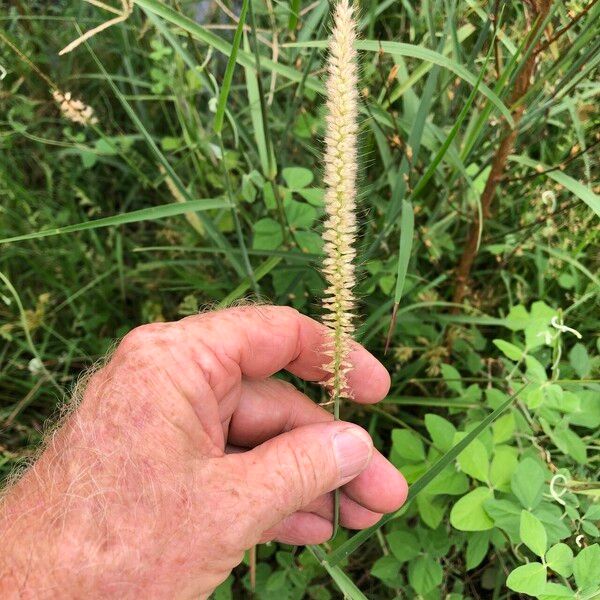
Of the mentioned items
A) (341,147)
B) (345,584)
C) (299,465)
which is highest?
(341,147)

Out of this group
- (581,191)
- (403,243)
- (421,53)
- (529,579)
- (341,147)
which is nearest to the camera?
(341,147)

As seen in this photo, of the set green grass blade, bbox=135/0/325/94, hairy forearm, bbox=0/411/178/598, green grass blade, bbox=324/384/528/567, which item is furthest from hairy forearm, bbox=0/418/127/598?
green grass blade, bbox=135/0/325/94

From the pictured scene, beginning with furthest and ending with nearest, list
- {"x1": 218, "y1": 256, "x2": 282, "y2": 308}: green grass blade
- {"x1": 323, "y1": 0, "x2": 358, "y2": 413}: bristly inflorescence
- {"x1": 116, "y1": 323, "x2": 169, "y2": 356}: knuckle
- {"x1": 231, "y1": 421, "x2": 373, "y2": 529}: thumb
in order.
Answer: {"x1": 218, "y1": 256, "x2": 282, "y2": 308}: green grass blade → {"x1": 116, "y1": 323, "x2": 169, "y2": 356}: knuckle → {"x1": 231, "y1": 421, "x2": 373, "y2": 529}: thumb → {"x1": 323, "y1": 0, "x2": 358, "y2": 413}: bristly inflorescence

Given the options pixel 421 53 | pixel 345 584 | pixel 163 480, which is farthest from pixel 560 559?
pixel 421 53

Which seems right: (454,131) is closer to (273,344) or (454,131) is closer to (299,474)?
(273,344)

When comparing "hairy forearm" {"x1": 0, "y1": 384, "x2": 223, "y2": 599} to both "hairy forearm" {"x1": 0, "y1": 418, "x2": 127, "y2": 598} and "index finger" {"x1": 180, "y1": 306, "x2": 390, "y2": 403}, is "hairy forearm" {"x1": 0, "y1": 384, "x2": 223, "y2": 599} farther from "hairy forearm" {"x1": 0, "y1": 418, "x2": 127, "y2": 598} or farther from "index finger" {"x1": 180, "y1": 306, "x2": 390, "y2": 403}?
Answer: "index finger" {"x1": 180, "y1": 306, "x2": 390, "y2": 403}

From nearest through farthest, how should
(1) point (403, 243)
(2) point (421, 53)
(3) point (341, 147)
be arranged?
(3) point (341, 147), (1) point (403, 243), (2) point (421, 53)
